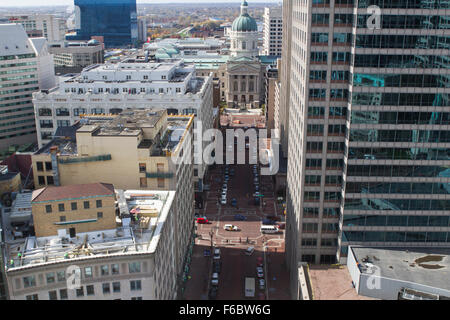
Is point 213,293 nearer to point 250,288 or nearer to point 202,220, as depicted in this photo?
point 250,288

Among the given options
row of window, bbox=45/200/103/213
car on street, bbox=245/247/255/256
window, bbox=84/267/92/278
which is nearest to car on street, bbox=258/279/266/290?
car on street, bbox=245/247/255/256

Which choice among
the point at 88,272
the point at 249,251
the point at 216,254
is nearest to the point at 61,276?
the point at 88,272

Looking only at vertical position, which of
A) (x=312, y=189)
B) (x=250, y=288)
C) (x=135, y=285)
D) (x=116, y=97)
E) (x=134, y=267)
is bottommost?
(x=250, y=288)

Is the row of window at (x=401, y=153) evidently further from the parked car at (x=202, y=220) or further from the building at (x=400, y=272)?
the parked car at (x=202, y=220)

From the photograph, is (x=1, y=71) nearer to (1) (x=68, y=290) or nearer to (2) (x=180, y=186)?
(2) (x=180, y=186)

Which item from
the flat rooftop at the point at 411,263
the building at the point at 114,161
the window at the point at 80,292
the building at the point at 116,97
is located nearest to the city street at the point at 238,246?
the building at the point at 116,97
